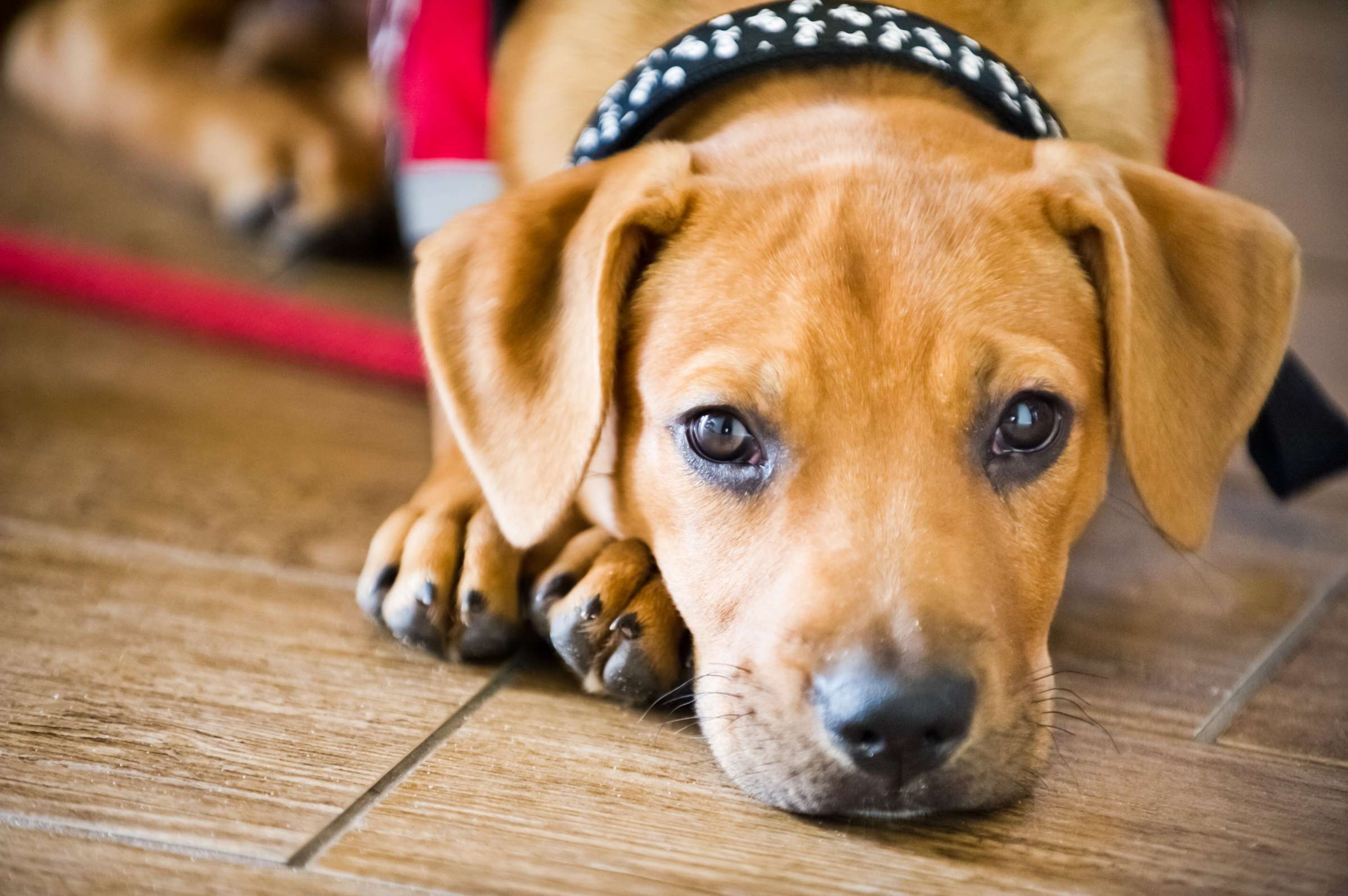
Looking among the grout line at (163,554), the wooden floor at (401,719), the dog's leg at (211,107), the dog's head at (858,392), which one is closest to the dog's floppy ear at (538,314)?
the dog's head at (858,392)

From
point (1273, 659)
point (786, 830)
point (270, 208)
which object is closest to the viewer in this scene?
point (786, 830)

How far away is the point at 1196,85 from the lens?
297cm

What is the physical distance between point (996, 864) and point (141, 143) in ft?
13.4

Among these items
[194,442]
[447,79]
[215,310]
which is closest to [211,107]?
[215,310]

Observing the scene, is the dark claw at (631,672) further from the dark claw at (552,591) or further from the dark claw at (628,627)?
the dark claw at (552,591)

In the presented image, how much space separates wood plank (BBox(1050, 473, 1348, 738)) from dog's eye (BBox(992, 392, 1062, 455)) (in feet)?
1.43

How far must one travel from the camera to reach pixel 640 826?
1.72 metres

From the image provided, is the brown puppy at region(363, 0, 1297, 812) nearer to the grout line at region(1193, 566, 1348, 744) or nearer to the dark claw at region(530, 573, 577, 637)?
the dark claw at region(530, 573, 577, 637)

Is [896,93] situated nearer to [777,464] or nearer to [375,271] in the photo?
[777,464]

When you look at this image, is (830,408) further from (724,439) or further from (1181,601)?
(1181,601)

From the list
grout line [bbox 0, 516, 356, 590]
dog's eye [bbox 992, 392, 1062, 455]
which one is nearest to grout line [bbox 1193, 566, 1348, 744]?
dog's eye [bbox 992, 392, 1062, 455]

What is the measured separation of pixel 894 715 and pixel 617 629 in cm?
55

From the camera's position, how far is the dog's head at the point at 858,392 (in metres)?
1.76

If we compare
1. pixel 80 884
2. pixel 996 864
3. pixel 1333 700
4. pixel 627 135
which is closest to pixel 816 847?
pixel 996 864
